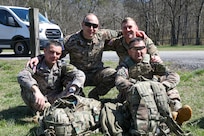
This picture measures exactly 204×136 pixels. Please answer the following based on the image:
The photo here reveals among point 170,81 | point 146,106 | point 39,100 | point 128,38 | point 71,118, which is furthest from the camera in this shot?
point 128,38

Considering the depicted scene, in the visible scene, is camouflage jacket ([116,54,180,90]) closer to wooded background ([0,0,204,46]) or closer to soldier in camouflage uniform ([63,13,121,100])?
soldier in camouflage uniform ([63,13,121,100])

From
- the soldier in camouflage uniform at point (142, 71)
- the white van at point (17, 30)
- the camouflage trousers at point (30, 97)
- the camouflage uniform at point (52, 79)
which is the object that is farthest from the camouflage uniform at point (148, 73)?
the white van at point (17, 30)

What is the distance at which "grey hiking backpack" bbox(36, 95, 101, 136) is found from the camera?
344 centimetres

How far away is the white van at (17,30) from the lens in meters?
14.4

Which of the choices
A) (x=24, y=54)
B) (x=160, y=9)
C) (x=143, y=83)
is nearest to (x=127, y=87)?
(x=143, y=83)

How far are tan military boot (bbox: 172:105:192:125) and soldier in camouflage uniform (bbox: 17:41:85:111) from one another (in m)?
1.30

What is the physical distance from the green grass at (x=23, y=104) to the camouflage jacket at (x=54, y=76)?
52cm

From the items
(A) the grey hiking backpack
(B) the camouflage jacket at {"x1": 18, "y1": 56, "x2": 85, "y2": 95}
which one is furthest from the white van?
(A) the grey hiking backpack

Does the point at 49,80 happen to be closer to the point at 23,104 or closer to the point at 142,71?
the point at 23,104

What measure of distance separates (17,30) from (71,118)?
11734 millimetres

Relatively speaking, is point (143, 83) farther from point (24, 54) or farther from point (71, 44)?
point (24, 54)

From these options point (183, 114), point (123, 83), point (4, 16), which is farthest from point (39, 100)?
point (4, 16)

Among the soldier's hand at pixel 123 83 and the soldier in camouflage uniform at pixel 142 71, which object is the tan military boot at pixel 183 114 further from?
the soldier's hand at pixel 123 83

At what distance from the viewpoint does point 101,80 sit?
511 centimetres
